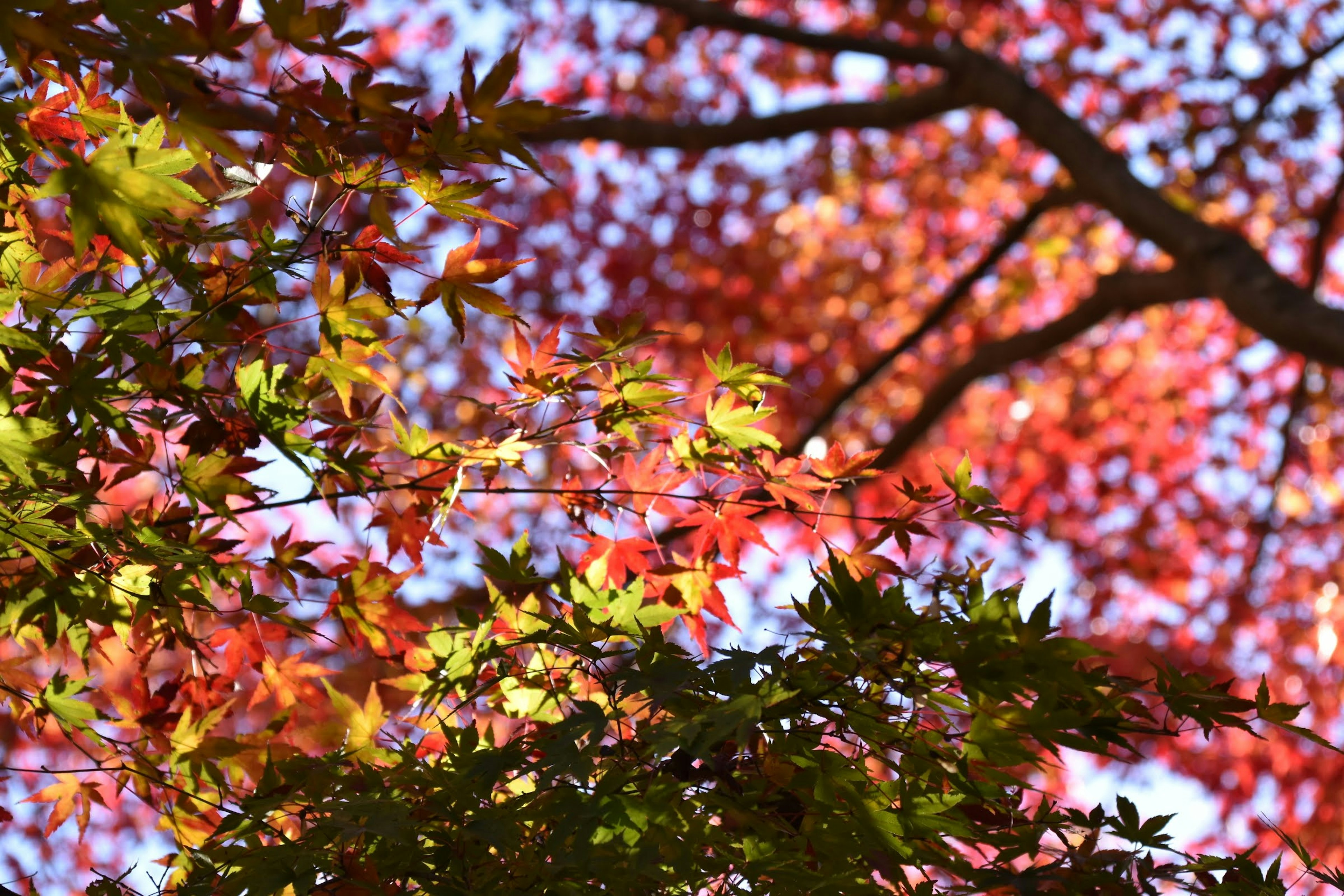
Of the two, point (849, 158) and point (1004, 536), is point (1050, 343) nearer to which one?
point (1004, 536)

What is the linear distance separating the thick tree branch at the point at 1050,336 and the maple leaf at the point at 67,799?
361 centimetres

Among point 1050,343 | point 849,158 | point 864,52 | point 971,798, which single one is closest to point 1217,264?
point 1050,343

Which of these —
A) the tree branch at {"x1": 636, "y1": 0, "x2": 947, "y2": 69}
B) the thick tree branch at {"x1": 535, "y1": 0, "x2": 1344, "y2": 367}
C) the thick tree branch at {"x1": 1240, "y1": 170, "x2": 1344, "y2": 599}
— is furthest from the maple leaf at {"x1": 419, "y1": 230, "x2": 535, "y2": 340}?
the thick tree branch at {"x1": 1240, "y1": 170, "x2": 1344, "y2": 599}

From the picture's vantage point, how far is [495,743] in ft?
5.87

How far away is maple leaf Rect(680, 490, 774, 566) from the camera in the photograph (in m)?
1.81

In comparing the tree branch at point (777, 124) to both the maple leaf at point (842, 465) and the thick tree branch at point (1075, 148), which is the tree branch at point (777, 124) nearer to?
the thick tree branch at point (1075, 148)

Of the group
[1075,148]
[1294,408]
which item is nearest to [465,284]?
[1075,148]

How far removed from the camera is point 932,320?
6.09 meters

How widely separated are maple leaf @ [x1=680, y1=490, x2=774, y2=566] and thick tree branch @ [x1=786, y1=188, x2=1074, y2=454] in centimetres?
398

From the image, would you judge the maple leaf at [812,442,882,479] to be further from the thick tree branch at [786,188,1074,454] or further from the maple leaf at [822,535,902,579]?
the thick tree branch at [786,188,1074,454]

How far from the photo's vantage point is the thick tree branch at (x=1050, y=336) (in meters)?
4.72

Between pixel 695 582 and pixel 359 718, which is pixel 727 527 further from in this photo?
pixel 359 718

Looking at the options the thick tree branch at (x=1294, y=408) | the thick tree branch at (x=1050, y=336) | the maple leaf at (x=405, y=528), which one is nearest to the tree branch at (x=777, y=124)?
the thick tree branch at (x=1050, y=336)

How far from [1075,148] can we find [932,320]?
1.45 metres
